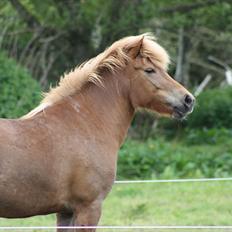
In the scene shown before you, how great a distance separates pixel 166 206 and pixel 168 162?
10.6 ft

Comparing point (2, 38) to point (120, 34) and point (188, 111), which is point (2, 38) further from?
point (188, 111)

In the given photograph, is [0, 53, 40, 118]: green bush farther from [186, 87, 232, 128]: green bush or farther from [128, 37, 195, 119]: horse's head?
[128, 37, 195, 119]: horse's head

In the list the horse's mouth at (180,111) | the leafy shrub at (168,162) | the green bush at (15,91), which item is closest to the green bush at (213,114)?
the leafy shrub at (168,162)

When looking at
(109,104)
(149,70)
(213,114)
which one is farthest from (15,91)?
(149,70)

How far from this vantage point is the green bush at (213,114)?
17.1 meters

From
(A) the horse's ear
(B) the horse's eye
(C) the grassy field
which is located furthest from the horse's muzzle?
(C) the grassy field

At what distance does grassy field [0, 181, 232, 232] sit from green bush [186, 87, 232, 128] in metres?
5.94

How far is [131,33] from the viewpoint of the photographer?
14.6 metres

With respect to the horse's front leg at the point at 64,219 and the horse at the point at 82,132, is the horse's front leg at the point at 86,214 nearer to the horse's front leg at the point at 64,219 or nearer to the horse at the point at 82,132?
the horse at the point at 82,132

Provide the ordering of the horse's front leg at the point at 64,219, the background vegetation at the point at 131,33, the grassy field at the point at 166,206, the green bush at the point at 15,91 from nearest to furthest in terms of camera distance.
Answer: the horse's front leg at the point at 64,219 → the grassy field at the point at 166,206 → the green bush at the point at 15,91 → the background vegetation at the point at 131,33

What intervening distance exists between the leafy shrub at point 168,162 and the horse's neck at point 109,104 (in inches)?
213

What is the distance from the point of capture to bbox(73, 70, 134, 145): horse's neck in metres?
6.17

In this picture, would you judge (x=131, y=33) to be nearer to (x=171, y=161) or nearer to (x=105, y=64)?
(x=171, y=161)

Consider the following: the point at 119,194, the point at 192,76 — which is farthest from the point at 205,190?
the point at 192,76
